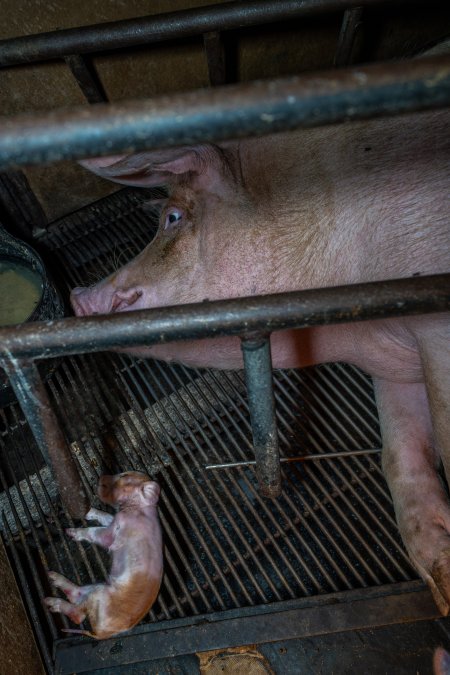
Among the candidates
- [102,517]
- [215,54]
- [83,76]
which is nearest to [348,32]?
[215,54]

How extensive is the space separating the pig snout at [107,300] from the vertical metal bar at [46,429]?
0.93 metres

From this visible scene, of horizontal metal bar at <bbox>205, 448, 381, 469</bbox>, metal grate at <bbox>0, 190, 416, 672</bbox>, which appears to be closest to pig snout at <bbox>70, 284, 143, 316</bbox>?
metal grate at <bbox>0, 190, 416, 672</bbox>

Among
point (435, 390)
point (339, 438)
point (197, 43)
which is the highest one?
point (197, 43)

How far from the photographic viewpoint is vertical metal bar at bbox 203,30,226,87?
7.79 ft

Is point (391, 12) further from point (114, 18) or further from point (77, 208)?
point (77, 208)

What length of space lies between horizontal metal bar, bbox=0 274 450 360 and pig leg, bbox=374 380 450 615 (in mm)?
1069

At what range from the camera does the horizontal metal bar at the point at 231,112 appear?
0.70 meters

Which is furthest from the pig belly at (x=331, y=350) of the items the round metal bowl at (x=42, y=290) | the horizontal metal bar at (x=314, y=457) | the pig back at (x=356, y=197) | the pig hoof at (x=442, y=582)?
the pig hoof at (x=442, y=582)

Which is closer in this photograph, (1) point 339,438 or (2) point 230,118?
(2) point 230,118

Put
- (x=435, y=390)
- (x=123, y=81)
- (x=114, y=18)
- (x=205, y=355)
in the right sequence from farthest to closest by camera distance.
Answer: (x=123, y=81) → (x=114, y=18) → (x=205, y=355) → (x=435, y=390)

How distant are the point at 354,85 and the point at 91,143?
37 centimetres

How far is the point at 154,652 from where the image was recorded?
5.77ft

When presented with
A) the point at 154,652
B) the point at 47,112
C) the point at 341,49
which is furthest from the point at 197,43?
the point at 154,652

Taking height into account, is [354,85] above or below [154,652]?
above
